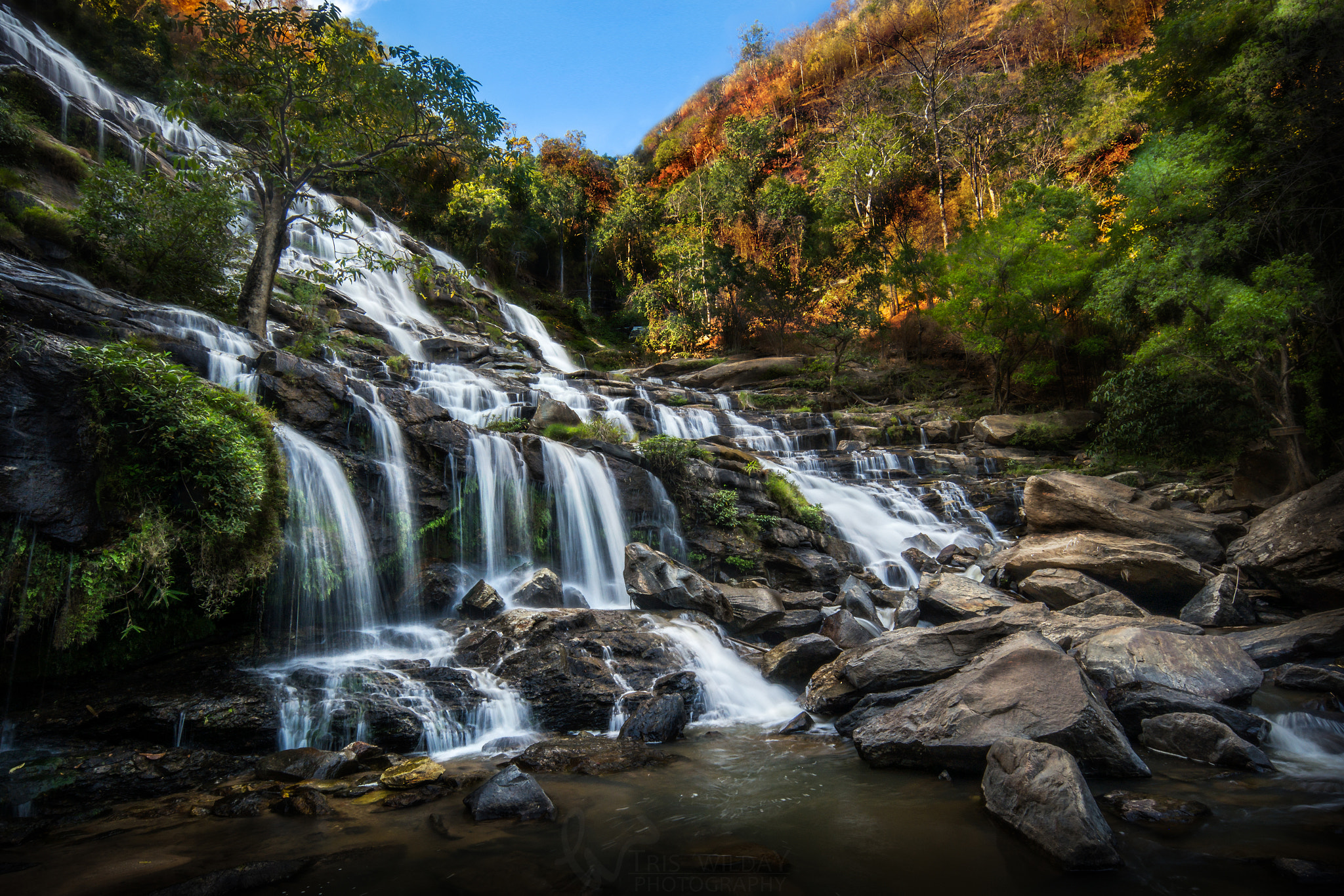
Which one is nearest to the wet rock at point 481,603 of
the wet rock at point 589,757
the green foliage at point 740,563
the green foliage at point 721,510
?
the wet rock at point 589,757

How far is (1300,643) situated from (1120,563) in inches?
105

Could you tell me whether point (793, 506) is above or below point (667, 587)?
above

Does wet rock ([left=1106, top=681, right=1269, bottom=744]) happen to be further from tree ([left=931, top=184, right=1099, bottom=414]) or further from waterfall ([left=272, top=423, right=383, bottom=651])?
tree ([left=931, top=184, right=1099, bottom=414])

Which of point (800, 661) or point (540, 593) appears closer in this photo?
point (800, 661)

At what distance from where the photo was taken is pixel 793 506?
12258 millimetres

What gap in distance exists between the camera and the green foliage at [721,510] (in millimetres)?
11133

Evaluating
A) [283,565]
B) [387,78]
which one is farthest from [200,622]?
[387,78]

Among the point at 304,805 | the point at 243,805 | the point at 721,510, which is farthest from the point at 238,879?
the point at 721,510

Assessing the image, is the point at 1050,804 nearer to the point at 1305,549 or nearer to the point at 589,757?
the point at 589,757

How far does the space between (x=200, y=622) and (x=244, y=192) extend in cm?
1923

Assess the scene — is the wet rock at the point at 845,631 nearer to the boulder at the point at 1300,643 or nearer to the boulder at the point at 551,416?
the boulder at the point at 1300,643

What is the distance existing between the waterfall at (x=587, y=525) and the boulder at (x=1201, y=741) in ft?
22.0

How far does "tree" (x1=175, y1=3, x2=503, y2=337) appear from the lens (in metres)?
10.3

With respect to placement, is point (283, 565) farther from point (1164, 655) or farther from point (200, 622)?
point (1164, 655)
